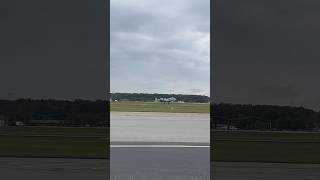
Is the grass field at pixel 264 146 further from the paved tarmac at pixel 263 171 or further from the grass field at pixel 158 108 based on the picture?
the grass field at pixel 158 108

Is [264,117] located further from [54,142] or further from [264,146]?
[54,142]

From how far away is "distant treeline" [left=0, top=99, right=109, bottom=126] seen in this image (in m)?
9.62

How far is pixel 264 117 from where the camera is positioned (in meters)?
10.0

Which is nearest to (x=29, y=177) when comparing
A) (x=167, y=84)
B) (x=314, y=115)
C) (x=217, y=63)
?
(x=217, y=63)

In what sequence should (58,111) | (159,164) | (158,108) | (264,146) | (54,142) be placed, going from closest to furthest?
(159,164) < (58,111) < (264,146) < (54,142) < (158,108)

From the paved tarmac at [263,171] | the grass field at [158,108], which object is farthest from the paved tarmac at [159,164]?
the grass field at [158,108]

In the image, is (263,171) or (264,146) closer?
(263,171)

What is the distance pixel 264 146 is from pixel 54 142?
398cm

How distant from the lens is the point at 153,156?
11242mm

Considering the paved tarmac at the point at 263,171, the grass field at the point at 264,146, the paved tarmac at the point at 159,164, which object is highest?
the grass field at the point at 264,146

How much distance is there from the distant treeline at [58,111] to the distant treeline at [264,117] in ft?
6.51

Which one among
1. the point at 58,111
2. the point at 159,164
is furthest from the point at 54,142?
the point at 159,164

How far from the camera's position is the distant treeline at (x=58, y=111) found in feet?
31.6

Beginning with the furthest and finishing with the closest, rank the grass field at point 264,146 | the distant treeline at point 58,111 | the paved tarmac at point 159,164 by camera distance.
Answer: the grass field at point 264,146 → the distant treeline at point 58,111 → the paved tarmac at point 159,164
